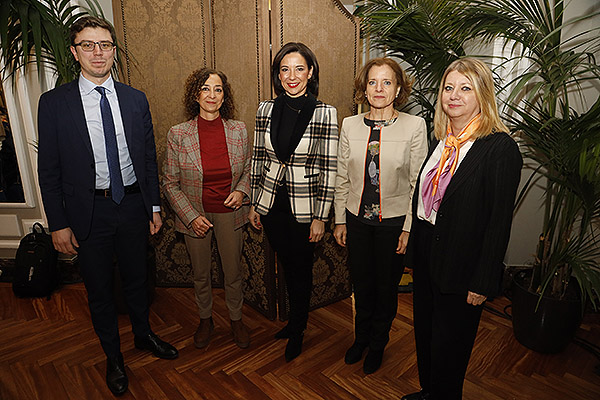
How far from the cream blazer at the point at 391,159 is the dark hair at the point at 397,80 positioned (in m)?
0.09

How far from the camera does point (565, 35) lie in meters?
2.75

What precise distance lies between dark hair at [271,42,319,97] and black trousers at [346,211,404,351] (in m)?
0.73

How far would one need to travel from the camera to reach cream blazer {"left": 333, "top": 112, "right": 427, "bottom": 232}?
197 centimetres

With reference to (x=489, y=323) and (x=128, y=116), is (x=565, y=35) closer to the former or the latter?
(x=489, y=323)

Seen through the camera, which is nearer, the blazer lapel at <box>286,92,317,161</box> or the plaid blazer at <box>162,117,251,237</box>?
the blazer lapel at <box>286,92,317,161</box>

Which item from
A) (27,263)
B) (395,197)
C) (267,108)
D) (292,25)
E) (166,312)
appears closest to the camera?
(395,197)

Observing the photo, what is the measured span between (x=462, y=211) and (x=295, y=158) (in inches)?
35.8

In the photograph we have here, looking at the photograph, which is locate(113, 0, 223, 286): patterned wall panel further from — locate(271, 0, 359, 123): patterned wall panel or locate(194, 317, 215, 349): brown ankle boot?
locate(194, 317, 215, 349): brown ankle boot

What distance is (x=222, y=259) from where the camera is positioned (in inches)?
96.4

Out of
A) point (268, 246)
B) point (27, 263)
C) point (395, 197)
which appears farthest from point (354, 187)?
point (27, 263)

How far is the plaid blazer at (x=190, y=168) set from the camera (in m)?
2.26

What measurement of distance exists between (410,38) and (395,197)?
4.02 ft

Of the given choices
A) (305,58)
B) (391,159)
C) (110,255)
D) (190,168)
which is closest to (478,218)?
(391,159)

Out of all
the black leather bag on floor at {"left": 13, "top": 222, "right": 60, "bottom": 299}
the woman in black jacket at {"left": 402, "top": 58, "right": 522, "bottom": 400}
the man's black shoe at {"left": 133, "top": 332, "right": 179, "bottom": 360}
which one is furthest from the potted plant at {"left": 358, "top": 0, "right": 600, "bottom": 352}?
the black leather bag on floor at {"left": 13, "top": 222, "right": 60, "bottom": 299}
